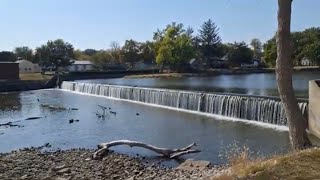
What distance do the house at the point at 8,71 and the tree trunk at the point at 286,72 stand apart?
182 feet

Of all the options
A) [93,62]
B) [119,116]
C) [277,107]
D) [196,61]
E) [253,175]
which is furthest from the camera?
[93,62]

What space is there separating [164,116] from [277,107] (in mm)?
7091

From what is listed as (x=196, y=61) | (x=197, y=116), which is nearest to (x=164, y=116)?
(x=197, y=116)

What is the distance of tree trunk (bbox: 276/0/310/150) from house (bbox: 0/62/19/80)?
55582mm

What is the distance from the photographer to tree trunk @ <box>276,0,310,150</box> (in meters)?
5.84

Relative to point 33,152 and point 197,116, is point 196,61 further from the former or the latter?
point 33,152

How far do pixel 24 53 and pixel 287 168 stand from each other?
110m

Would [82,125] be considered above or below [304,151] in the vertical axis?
below

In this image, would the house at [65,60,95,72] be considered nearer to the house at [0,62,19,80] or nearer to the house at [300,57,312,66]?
the house at [0,62,19,80]

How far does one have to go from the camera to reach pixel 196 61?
307ft

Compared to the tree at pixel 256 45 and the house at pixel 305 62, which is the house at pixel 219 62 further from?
the tree at pixel 256 45

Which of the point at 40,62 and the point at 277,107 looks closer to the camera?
the point at 277,107

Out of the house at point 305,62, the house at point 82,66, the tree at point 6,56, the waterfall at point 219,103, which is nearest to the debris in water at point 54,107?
the waterfall at point 219,103

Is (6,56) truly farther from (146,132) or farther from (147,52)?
(146,132)
